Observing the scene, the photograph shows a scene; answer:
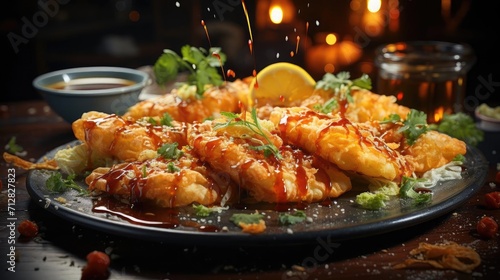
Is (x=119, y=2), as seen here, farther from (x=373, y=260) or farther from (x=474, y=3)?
(x=373, y=260)

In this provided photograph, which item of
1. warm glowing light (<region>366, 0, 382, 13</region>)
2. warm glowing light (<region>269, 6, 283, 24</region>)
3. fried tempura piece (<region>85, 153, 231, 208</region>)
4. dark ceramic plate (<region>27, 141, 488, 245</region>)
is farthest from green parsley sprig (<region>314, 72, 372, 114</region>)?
warm glowing light (<region>269, 6, 283, 24</region>)

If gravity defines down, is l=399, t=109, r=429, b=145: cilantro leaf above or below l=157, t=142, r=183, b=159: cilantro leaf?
below

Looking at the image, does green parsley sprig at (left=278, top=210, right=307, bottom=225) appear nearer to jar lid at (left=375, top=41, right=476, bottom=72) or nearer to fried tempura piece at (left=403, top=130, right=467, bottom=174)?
fried tempura piece at (left=403, top=130, right=467, bottom=174)

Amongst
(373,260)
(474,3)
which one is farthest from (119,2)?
(373,260)

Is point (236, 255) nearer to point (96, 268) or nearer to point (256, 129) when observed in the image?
point (96, 268)

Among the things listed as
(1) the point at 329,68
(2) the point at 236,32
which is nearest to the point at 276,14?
(2) the point at 236,32
